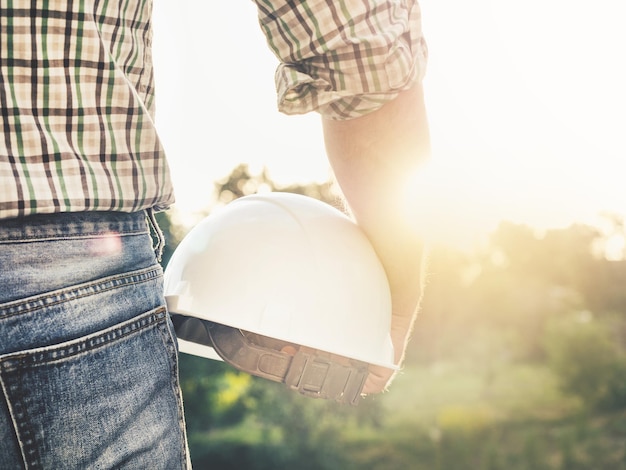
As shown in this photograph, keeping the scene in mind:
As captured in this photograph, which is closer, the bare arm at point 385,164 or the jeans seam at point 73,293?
the jeans seam at point 73,293

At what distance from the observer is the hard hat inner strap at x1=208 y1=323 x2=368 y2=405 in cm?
140

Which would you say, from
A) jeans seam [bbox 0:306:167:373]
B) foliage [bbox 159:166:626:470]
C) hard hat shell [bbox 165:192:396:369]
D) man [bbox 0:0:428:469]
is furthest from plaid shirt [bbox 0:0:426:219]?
foliage [bbox 159:166:626:470]

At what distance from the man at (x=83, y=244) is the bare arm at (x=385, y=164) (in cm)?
26

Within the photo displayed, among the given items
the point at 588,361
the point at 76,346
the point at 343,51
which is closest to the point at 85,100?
the point at 76,346

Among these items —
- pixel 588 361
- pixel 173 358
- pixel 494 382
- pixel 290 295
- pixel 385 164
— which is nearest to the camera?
pixel 173 358

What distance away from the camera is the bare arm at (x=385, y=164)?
50.9 inches

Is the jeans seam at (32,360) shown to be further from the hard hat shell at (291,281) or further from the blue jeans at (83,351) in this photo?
the hard hat shell at (291,281)

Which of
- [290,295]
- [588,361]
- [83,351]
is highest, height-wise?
[83,351]

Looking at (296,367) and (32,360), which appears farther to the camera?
(296,367)

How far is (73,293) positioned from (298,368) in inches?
24.3

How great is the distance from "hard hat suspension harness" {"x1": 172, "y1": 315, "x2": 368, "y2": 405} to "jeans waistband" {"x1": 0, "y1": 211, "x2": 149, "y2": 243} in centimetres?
50

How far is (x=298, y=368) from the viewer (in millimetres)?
1412

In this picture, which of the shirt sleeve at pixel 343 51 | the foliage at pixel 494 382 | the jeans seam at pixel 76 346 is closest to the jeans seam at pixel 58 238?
the jeans seam at pixel 76 346

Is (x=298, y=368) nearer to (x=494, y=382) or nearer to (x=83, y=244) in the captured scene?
(x=83, y=244)
